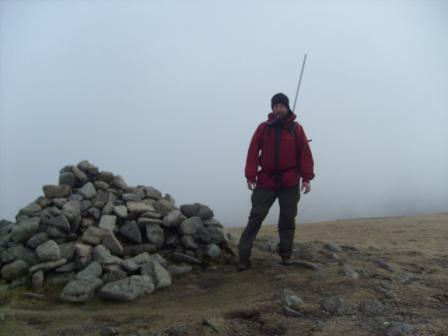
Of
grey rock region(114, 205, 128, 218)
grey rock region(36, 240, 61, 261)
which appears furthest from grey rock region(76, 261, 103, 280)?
grey rock region(114, 205, 128, 218)

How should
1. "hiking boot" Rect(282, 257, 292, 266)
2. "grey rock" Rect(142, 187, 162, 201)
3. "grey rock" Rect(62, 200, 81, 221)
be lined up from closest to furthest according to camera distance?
"hiking boot" Rect(282, 257, 292, 266) → "grey rock" Rect(62, 200, 81, 221) → "grey rock" Rect(142, 187, 162, 201)

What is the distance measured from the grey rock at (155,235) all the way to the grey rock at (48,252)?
1778 millimetres

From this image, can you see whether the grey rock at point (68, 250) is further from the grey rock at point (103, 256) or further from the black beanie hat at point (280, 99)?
the black beanie hat at point (280, 99)

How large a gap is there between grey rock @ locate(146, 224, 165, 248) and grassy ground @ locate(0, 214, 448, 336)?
1096 mm

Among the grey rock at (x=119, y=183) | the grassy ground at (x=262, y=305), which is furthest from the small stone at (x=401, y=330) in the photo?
the grey rock at (x=119, y=183)

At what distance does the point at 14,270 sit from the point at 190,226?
11.1 feet

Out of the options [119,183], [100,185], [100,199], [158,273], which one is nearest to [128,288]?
[158,273]

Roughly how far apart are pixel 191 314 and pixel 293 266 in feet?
9.37

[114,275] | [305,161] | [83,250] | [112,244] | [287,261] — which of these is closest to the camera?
[114,275]

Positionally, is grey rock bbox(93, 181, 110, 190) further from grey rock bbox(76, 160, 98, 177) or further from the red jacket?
the red jacket

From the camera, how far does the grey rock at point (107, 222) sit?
8.79m

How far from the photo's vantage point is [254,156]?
308 inches

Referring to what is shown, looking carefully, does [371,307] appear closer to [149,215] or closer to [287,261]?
[287,261]

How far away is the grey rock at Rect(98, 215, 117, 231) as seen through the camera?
8.79 m
